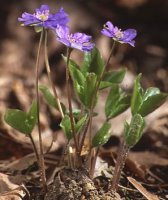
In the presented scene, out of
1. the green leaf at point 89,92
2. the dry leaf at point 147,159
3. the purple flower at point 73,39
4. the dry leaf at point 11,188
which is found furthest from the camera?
the dry leaf at point 147,159

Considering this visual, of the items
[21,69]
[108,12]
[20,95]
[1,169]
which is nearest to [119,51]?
[108,12]

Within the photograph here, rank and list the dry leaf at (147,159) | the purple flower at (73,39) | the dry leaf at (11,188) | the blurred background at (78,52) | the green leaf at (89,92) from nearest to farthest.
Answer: the purple flower at (73,39)
the green leaf at (89,92)
the dry leaf at (11,188)
the dry leaf at (147,159)
the blurred background at (78,52)

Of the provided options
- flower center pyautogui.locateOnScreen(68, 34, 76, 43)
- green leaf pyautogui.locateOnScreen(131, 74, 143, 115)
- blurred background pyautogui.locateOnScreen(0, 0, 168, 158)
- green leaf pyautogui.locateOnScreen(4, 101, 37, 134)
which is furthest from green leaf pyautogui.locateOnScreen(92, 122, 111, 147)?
blurred background pyautogui.locateOnScreen(0, 0, 168, 158)

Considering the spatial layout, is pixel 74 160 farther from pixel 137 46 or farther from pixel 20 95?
pixel 137 46

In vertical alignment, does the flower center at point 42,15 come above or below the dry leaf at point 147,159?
above

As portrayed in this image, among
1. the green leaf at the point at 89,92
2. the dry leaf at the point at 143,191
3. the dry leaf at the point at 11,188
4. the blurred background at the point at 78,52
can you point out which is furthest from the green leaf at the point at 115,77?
the blurred background at the point at 78,52

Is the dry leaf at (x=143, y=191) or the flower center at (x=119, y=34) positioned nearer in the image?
the flower center at (x=119, y=34)

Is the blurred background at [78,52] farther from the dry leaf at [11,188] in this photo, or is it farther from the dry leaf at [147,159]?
the dry leaf at [11,188]

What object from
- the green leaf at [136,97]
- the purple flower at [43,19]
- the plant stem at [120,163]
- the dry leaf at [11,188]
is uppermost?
the purple flower at [43,19]

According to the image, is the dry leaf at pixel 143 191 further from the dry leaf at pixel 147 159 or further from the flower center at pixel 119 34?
the flower center at pixel 119 34
